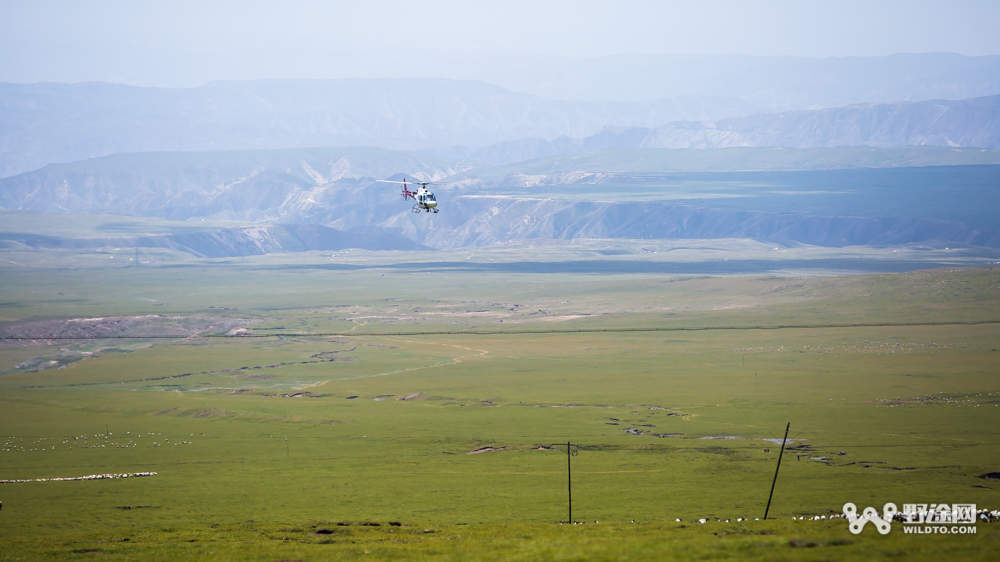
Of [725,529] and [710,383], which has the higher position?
[725,529]

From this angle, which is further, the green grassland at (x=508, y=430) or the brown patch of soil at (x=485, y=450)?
the brown patch of soil at (x=485, y=450)

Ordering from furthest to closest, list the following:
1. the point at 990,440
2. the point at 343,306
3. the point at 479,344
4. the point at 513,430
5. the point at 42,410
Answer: the point at 343,306 → the point at 479,344 → the point at 42,410 → the point at 513,430 → the point at 990,440

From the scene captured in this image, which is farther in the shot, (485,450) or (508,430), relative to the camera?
(508,430)

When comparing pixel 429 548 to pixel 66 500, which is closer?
pixel 429 548

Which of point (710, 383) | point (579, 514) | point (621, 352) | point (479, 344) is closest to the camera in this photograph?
point (579, 514)

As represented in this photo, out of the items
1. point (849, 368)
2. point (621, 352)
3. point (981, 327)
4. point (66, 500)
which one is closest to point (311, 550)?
point (66, 500)

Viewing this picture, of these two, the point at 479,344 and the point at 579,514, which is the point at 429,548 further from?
the point at 479,344

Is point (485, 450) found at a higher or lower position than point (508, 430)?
higher

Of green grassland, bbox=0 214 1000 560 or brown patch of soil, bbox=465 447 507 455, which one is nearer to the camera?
green grassland, bbox=0 214 1000 560
